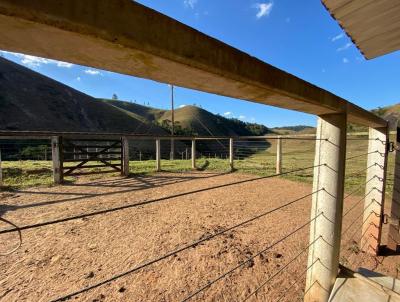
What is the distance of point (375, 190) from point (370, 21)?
1641 mm

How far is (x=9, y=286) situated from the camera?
1.96 metres

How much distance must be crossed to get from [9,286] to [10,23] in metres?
2.36

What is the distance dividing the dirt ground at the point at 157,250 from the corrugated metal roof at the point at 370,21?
1.78 m

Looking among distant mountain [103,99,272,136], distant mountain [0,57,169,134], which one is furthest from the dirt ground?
distant mountain [103,99,272,136]

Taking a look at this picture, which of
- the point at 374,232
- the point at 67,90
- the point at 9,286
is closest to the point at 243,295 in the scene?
the point at 374,232

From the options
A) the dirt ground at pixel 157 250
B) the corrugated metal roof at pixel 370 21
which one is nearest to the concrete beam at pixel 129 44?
the dirt ground at pixel 157 250

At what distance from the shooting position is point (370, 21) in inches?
86.7

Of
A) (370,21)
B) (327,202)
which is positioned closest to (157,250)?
(327,202)

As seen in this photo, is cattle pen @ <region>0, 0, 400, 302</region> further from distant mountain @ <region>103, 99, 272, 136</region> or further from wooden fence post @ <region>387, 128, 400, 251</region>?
distant mountain @ <region>103, 99, 272, 136</region>

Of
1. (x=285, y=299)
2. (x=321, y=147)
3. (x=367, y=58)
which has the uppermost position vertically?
(x=367, y=58)

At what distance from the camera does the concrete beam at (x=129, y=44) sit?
0.40 meters

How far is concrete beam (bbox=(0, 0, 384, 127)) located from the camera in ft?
1.33

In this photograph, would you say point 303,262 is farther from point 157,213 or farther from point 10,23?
point 10,23

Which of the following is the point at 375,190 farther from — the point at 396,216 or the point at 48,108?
the point at 48,108
